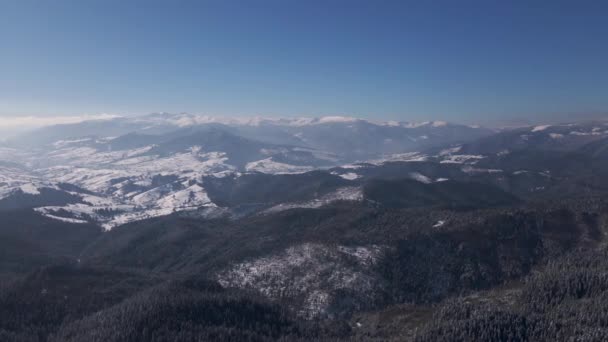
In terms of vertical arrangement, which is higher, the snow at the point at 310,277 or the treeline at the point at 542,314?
the treeline at the point at 542,314

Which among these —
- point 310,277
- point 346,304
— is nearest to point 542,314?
point 346,304

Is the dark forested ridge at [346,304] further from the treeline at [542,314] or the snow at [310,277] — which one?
the snow at [310,277]

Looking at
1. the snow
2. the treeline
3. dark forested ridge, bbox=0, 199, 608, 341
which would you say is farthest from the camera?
the snow

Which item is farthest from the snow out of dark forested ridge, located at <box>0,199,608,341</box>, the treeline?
the treeline

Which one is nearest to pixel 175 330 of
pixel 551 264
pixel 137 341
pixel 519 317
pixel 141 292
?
pixel 137 341

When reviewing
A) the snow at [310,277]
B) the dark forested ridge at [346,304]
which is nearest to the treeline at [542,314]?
the dark forested ridge at [346,304]

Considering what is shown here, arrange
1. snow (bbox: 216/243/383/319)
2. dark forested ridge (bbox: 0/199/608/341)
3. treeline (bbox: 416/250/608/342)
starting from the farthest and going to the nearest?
snow (bbox: 216/243/383/319) → dark forested ridge (bbox: 0/199/608/341) → treeline (bbox: 416/250/608/342)

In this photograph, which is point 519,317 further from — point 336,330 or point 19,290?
point 19,290

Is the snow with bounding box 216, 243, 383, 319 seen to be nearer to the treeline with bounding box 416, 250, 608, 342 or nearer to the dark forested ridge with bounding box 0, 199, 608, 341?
the dark forested ridge with bounding box 0, 199, 608, 341

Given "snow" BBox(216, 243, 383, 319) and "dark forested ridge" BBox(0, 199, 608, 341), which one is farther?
"snow" BBox(216, 243, 383, 319)

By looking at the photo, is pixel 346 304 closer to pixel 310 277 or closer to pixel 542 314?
pixel 310 277

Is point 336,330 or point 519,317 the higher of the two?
point 519,317
